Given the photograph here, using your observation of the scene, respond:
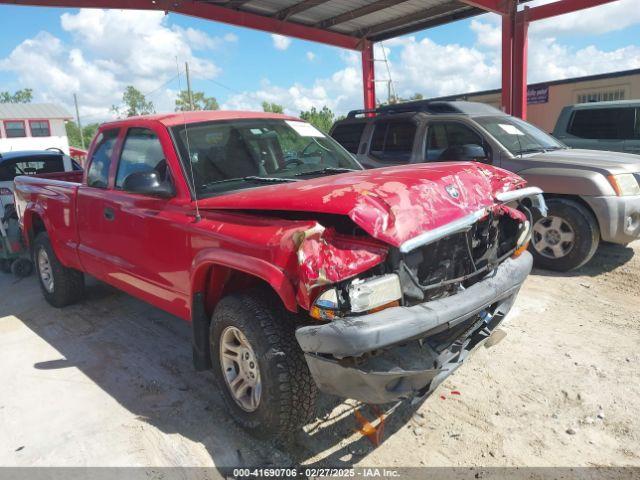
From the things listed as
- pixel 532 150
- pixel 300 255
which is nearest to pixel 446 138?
A: pixel 532 150

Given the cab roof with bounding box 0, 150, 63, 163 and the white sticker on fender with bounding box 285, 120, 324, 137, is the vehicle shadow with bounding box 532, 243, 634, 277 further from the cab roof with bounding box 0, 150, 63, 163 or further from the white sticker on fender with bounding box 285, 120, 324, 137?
the cab roof with bounding box 0, 150, 63, 163

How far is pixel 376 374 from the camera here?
237cm

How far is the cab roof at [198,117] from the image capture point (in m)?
3.79

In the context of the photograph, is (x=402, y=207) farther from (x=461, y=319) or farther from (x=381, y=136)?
(x=381, y=136)

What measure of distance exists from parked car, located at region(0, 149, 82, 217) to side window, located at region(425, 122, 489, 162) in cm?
558

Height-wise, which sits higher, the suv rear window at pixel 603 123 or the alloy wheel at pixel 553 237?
the suv rear window at pixel 603 123

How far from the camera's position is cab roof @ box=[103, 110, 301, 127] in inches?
149

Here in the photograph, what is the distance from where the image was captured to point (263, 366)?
8.73 feet

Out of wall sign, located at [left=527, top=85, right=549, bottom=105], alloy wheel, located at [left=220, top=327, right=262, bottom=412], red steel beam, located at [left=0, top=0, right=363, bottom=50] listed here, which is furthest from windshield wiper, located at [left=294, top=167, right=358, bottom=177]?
wall sign, located at [left=527, top=85, right=549, bottom=105]

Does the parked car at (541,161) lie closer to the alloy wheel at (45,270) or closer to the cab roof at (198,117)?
the cab roof at (198,117)

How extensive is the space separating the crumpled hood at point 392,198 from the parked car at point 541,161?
100 inches

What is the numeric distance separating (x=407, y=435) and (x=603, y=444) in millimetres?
1087

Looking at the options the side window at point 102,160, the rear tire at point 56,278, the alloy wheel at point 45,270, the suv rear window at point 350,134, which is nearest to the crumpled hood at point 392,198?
the side window at point 102,160

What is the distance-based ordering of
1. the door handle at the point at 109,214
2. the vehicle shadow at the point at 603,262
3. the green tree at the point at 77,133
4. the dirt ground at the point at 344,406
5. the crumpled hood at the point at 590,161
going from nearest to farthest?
the dirt ground at the point at 344,406 < the door handle at the point at 109,214 < the crumpled hood at the point at 590,161 < the vehicle shadow at the point at 603,262 < the green tree at the point at 77,133
